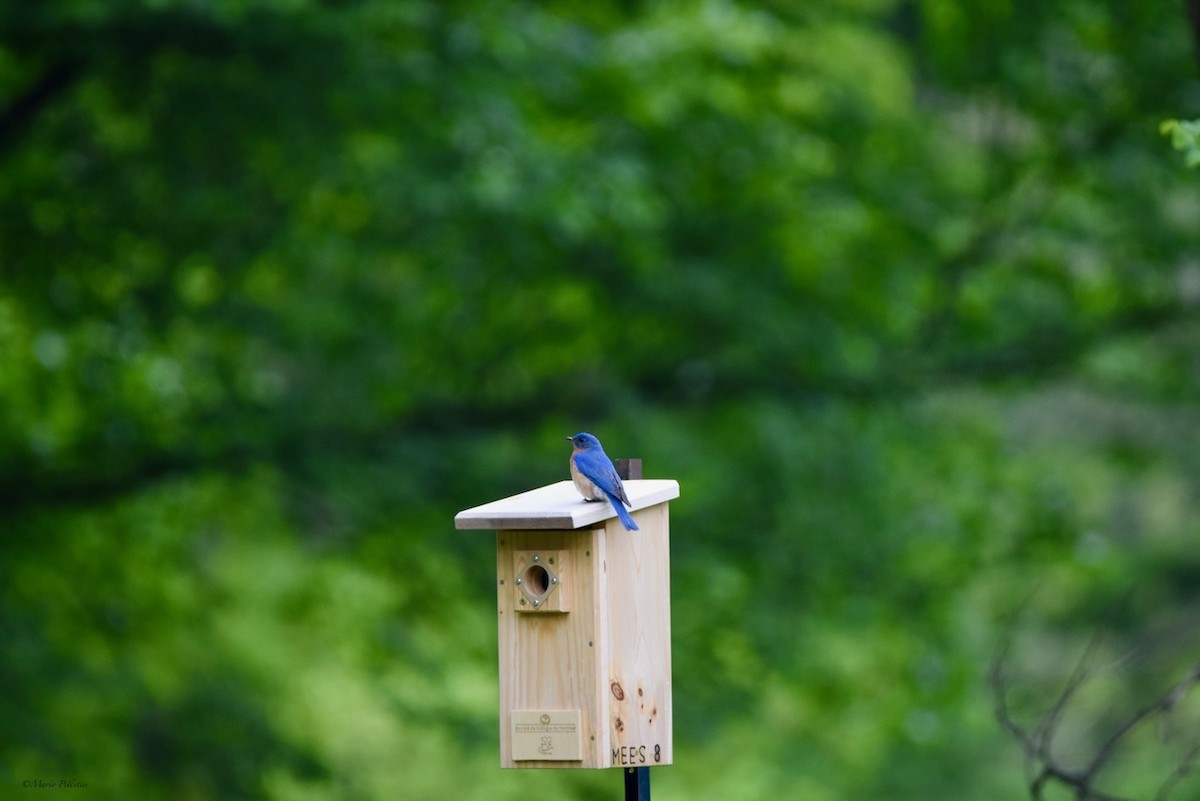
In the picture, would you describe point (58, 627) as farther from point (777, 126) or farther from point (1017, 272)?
point (1017, 272)

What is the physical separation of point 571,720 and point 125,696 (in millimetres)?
4680

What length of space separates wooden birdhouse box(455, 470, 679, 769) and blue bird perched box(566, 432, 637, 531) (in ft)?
0.14

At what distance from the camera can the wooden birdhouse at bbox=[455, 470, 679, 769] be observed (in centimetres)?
377

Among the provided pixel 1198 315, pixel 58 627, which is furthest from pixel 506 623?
pixel 1198 315

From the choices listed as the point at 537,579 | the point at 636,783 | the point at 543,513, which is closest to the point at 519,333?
the point at 537,579

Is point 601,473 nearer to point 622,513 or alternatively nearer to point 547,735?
point 622,513

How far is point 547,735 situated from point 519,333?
4.54 m

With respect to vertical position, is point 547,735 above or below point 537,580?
below

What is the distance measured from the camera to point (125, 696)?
7.80 meters

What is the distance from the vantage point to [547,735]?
3.78 meters

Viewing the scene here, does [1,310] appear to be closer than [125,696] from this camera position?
Yes

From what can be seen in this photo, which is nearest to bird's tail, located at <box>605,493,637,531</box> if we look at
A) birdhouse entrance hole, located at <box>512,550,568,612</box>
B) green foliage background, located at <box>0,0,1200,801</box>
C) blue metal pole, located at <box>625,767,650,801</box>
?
birdhouse entrance hole, located at <box>512,550,568,612</box>

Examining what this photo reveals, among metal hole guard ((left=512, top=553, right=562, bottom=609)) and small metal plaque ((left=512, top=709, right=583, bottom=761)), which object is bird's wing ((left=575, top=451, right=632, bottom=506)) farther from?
small metal plaque ((left=512, top=709, right=583, bottom=761))

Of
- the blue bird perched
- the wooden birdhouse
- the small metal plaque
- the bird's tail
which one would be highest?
the blue bird perched
